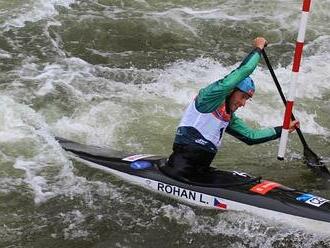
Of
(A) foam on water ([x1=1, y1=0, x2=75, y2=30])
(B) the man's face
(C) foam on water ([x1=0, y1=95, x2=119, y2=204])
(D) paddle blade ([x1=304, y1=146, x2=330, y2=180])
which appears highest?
(B) the man's face

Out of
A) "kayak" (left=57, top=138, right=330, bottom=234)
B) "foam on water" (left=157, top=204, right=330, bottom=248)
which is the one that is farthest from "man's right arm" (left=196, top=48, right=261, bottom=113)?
"foam on water" (left=157, top=204, right=330, bottom=248)

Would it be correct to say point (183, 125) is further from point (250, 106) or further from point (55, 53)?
point (55, 53)

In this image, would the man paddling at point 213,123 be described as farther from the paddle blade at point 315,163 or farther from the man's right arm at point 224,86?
the paddle blade at point 315,163

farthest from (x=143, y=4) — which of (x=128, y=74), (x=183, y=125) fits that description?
(x=183, y=125)

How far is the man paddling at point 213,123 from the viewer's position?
489 centimetres

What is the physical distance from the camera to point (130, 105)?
7453 mm

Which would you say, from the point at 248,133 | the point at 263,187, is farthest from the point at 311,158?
the point at 263,187

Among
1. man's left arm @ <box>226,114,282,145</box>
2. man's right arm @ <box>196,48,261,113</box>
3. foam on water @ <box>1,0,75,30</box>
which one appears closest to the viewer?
man's right arm @ <box>196,48,261,113</box>

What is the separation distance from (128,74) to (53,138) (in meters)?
2.15

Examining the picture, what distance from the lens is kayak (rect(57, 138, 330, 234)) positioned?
4859 mm

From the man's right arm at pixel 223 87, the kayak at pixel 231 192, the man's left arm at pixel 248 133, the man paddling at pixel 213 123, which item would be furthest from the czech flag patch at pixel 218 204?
the man's right arm at pixel 223 87

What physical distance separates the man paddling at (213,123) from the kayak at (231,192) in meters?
0.13

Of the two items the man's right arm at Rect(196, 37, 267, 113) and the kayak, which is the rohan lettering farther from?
the man's right arm at Rect(196, 37, 267, 113)

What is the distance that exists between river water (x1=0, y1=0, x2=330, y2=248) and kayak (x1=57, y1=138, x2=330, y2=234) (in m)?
0.09
